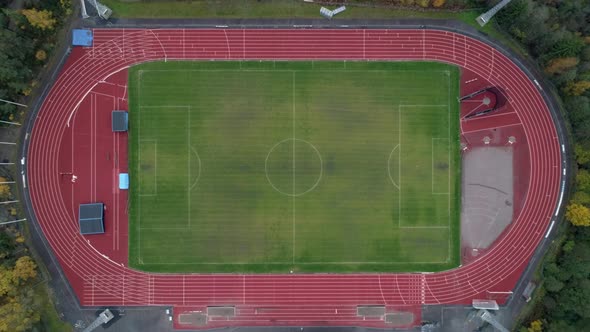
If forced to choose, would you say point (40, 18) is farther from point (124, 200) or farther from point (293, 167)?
point (293, 167)

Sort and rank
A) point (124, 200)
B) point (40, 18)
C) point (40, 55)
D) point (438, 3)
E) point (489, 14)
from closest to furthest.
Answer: point (40, 18), point (40, 55), point (438, 3), point (489, 14), point (124, 200)

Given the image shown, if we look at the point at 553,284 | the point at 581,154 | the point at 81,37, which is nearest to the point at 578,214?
the point at 581,154

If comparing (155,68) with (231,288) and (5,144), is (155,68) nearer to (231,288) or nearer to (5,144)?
(5,144)

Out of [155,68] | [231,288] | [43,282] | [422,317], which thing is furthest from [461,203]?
[43,282]

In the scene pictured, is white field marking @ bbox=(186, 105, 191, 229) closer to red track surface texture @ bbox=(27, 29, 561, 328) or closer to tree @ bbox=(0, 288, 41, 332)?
red track surface texture @ bbox=(27, 29, 561, 328)

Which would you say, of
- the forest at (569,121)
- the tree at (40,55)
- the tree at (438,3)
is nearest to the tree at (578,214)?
the forest at (569,121)

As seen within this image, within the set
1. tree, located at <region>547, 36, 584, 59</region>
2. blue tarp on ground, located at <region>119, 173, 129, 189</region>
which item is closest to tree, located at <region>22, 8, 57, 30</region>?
blue tarp on ground, located at <region>119, 173, 129, 189</region>
